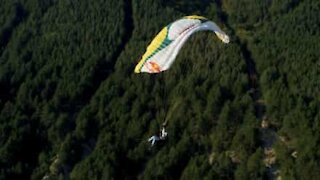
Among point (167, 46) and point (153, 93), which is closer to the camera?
point (167, 46)

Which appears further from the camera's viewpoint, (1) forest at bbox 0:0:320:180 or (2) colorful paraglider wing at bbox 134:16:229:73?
(1) forest at bbox 0:0:320:180

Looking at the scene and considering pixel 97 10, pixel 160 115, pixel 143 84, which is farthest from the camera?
pixel 97 10

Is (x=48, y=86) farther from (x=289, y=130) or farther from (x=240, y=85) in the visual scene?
(x=289, y=130)

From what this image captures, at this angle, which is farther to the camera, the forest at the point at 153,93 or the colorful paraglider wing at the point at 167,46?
the forest at the point at 153,93

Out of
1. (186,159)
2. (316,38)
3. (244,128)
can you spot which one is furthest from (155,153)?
(316,38)

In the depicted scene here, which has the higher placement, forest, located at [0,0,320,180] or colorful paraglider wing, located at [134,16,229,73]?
colorful paraglider wing, located at [134,16,229,73]

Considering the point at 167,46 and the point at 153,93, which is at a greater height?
the point at 167,46

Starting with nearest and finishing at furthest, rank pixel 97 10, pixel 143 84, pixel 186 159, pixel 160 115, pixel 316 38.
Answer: pixel 186 159 < pixel 160 115 < pixel 143 84 < pixel 316 38 < pixel 97 10

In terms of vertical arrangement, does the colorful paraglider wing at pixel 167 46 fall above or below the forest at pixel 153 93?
above
